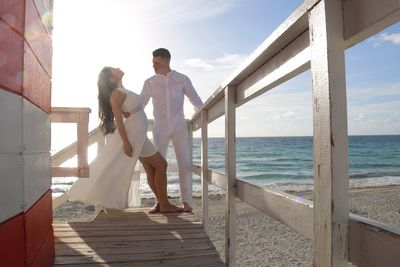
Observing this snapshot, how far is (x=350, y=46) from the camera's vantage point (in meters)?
0.98

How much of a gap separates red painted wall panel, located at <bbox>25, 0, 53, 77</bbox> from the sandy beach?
8.77 feet

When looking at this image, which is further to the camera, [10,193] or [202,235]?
[202,235]

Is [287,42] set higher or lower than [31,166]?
higher

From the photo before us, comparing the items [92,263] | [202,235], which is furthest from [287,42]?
[202,235]

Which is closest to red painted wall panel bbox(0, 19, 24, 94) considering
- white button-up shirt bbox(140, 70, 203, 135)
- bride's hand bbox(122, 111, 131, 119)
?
bride's hand bbox(122, 111, 131, 119)

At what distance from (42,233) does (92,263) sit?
0.47 m

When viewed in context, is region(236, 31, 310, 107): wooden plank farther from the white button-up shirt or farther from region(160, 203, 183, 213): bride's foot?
the white button-up shirt

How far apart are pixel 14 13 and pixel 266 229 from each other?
7898mm

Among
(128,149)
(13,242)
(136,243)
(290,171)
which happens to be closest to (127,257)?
(136,243)

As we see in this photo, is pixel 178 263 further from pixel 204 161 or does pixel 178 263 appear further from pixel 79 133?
pixel 79 133

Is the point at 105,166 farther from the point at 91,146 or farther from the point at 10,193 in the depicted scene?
the point at 10,193

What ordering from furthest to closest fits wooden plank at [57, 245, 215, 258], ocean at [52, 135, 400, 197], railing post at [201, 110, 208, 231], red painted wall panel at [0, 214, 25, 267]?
ocean at [52, 135, 400, 197], railing post at [201, 110, 208, 231], wooden plank at [57, 245, 215, 258], red painted wall panel at [0, 214, 25, 267]

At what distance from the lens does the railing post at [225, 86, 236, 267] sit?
2.34 m

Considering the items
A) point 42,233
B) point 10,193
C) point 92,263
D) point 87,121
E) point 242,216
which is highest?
point 87,121
